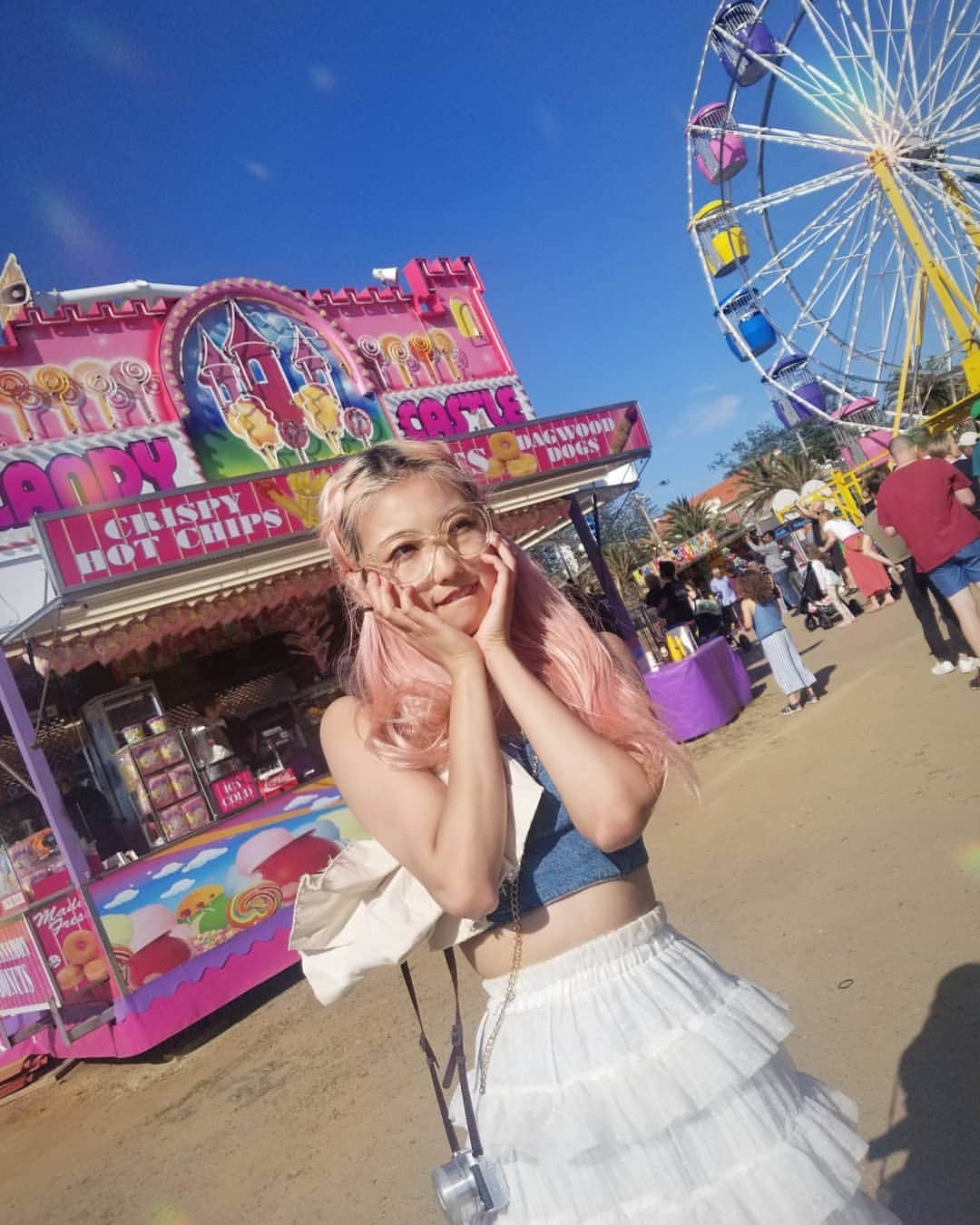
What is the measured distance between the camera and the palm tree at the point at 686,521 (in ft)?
155

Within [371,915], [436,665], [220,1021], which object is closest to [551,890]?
[371,915]

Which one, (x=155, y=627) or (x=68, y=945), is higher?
(x=155, y=627)

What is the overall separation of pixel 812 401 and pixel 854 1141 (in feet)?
55.1

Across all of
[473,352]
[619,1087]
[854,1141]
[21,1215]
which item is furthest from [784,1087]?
[473,352]

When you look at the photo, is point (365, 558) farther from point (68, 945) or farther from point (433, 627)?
point (68, 945)

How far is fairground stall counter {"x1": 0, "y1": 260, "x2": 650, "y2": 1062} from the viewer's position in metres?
5.27

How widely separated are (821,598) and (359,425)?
24.4 feet

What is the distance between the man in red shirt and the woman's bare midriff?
4.84 meters

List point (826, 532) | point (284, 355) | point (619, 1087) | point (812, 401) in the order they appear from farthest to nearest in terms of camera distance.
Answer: point (812, 401)
point (826, 532)
point (284, 355)
point (619, 1087)

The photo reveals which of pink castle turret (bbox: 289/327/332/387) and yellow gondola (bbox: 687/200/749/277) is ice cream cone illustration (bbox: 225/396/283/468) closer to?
pink castle turret (bbox: 289/327/332/387)

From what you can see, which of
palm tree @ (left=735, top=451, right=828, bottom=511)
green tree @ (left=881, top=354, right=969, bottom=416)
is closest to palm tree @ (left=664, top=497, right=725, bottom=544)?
palm tree @ (left=735, top=451, right=828, bottom=511)

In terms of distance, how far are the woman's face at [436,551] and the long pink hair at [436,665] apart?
24 millimetres

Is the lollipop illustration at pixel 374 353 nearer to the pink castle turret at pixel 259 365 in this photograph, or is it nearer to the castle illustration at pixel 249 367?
the castle illustration at pixel 249 367

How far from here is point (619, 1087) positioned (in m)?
1.23
